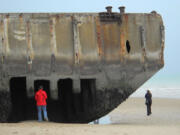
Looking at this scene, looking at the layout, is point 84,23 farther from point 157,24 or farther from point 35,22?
point 157,24

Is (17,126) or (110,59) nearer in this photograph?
(17,126)

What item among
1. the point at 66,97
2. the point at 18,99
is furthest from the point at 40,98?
the point at 66,97

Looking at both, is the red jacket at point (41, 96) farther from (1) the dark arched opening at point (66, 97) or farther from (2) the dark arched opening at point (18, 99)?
(1) the dark arched opening at point (66, 97)

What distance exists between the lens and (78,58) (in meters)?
10.4

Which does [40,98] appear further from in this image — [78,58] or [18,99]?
[78,58]

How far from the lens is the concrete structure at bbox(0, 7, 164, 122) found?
33.7 feet

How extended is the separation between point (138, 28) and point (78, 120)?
3.33m

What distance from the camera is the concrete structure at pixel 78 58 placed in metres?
10.3

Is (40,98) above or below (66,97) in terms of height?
above

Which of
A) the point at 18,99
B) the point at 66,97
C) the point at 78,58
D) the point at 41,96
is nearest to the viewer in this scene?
the point at 41,96

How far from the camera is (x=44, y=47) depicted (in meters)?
10.3

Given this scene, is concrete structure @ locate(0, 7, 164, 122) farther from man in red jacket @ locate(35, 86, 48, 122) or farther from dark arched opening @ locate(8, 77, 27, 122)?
man in red jacket @ locate(35, 86, 48, 122)

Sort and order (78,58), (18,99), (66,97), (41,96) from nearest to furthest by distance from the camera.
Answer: (41,96), (78,58), (18,99), (66,97)

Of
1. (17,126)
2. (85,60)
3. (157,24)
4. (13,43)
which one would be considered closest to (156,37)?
(157,24)
